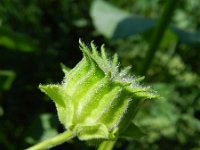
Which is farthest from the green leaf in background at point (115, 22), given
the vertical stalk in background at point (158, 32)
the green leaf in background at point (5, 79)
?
the green leaf in background at point (5, 79)

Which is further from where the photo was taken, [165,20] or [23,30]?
[23,30]

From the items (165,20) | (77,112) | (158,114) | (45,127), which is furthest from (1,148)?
(77,112)

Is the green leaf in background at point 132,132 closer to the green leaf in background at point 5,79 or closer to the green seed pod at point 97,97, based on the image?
the green seed pod at point 97,97

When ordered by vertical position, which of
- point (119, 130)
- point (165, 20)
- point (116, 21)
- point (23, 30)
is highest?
point (23, 30)

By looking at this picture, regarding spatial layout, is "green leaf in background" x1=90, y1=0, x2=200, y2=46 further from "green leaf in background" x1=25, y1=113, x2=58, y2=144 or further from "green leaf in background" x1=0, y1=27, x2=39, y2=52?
"green leaf in background" x1=25, y1=113, x2=58, y2=144

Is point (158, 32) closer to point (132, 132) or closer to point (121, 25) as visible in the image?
point (121, 25)

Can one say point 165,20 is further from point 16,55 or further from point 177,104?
point 16,55
